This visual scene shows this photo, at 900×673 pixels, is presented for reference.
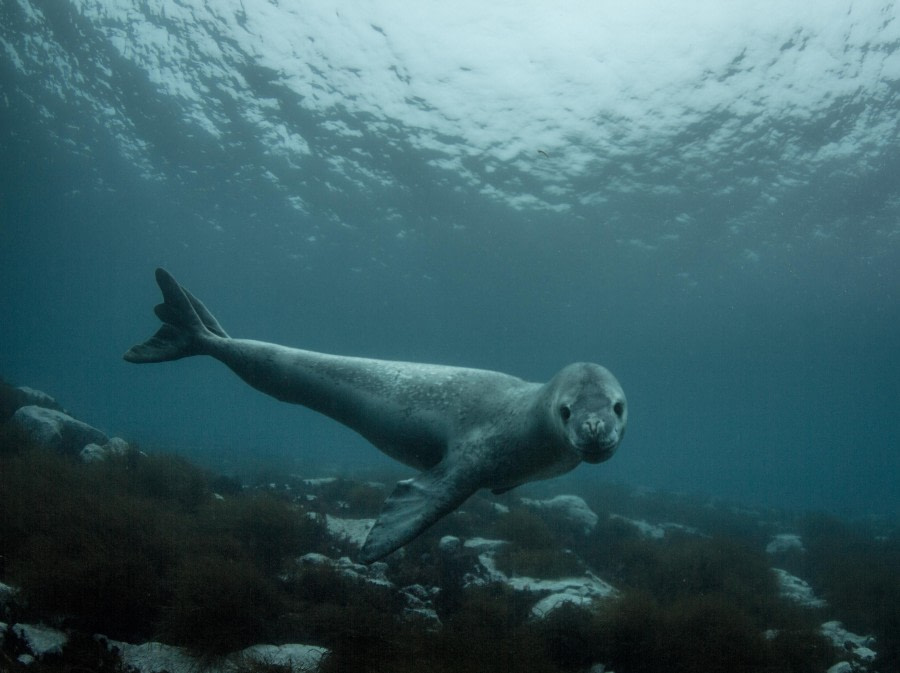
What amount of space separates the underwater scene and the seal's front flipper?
1.3 inches

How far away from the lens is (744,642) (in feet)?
16.3

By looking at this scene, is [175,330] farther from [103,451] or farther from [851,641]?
[851,641]

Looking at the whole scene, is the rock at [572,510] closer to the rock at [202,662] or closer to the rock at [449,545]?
the rock at [449,545]

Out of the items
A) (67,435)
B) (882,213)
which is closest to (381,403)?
(67,435)

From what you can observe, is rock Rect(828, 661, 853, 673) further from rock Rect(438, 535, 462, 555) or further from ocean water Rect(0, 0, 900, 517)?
ocean water Rect(0, 0, 900, 517)

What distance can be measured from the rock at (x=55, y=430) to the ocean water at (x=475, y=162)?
12082mm

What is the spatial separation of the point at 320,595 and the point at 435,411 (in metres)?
2.23

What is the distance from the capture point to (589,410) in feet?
11.1

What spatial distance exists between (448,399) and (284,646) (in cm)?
240

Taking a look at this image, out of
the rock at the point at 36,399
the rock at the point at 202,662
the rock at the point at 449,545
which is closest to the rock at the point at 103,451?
the rock at the point at 36,399

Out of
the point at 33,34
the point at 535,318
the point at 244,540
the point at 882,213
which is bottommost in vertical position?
the point at 244,540

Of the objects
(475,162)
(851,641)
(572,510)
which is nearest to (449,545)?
(851,641)

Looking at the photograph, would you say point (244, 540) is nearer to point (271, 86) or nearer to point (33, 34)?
point (271, 86)

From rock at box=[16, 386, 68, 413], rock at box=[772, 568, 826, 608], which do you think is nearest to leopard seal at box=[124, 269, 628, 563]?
rock at box=[772, 568, 826, 608]
